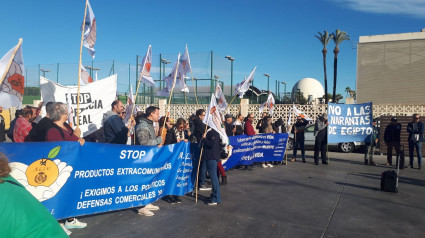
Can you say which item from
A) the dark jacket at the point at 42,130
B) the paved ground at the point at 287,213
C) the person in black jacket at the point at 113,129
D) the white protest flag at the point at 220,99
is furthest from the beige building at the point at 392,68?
the dark jacket at the point at 42,130

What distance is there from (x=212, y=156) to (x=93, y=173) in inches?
90.1

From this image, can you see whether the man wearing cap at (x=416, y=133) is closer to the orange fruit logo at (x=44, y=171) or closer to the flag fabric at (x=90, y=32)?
the flag fabric at (x=90, y=32)

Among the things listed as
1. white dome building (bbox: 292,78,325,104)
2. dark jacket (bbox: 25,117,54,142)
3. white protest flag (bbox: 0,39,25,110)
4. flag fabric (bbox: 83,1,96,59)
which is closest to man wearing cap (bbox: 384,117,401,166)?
flag fabric (bbox: 83,1,96,59)

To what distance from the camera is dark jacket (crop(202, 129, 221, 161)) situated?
636 cm

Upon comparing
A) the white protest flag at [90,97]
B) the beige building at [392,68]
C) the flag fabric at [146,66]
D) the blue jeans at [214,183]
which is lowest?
the blue jeans at [214,183]

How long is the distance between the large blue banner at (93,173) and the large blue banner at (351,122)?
269 inches

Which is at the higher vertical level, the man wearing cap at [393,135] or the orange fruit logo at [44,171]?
the man wearing cap at [393,135]

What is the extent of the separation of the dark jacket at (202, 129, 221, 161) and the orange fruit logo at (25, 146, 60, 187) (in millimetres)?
2760

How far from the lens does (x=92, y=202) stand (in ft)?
15.9

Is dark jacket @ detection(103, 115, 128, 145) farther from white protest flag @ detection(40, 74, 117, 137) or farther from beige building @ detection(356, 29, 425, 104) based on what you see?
beige building @ detection(356, 29, 425, 104)

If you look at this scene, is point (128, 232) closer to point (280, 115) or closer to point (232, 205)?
point (232, 205)

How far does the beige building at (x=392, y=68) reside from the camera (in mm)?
30391

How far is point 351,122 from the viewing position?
37.7 feet

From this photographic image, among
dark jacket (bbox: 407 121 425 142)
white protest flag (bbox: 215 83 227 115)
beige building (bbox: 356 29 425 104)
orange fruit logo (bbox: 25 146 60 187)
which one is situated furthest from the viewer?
beige building (bbox: 356 29 425 104)
